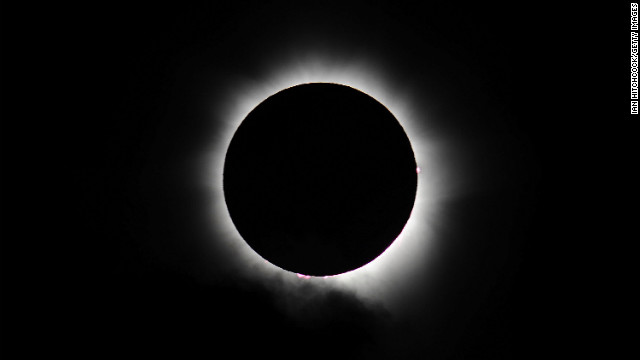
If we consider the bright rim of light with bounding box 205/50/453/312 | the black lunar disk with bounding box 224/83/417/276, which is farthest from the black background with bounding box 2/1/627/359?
the black lunar disk with bounding box 224/83/417/276

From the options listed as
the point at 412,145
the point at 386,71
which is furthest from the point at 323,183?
the point at 386,71

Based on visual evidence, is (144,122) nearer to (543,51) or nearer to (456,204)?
(456,204)

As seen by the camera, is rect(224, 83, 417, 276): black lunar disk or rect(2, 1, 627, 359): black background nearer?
rect(224, 83, 417, 276): black lunar disk

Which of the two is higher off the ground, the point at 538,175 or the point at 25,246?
the point at 538,175

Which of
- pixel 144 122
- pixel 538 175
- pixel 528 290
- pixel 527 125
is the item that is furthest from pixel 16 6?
pixel 528 290

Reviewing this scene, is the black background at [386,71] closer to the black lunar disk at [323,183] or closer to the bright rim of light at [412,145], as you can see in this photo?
the bright rim of light at [412,145]

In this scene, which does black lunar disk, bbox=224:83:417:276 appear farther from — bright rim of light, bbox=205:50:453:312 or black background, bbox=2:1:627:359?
black background, bbox=2:1:627:359
